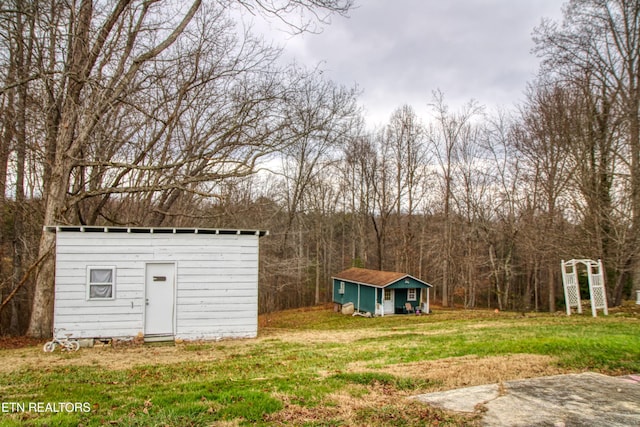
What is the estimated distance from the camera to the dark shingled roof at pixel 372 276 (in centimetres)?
2392

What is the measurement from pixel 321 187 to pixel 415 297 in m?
12.0

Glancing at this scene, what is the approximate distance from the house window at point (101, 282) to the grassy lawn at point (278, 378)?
1570 mm

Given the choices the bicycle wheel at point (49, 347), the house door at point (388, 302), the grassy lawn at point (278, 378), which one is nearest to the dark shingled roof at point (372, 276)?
the house door at point (388, 302)

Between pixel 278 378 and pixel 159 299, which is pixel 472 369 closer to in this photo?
pixel 278 378

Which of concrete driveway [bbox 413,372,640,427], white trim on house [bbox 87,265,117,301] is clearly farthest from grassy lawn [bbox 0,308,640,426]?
white trim on house [bbox 87,265,117,301]

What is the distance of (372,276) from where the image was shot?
25.7 metres

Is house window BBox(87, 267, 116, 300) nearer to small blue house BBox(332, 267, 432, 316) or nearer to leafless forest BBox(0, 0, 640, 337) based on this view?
leafless forest BBox(0, 0, 640, 337)

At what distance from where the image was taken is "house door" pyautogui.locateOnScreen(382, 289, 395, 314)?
24.4 meters

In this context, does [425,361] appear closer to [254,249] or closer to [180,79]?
[254,249]

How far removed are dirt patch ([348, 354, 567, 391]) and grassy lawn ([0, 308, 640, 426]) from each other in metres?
0.01

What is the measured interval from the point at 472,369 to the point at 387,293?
64.0 feet

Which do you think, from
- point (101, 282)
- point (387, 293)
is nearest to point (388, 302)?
point (387, 293)

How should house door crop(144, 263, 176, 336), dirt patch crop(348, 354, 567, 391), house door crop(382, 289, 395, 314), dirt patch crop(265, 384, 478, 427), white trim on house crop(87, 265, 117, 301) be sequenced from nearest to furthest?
1. dirt patch crop(265, 384, 478, 427)
2. dirt patch crop(348, 354, 567, 391)
3. white trim on house crop(87, 265, 117, 301)
4. house door crop(144, 263, 176, 336)
5. house door crop(382, 289, 395, 314)

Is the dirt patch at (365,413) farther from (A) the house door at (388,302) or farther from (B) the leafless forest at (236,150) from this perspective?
(A) the house door at (388,302)
